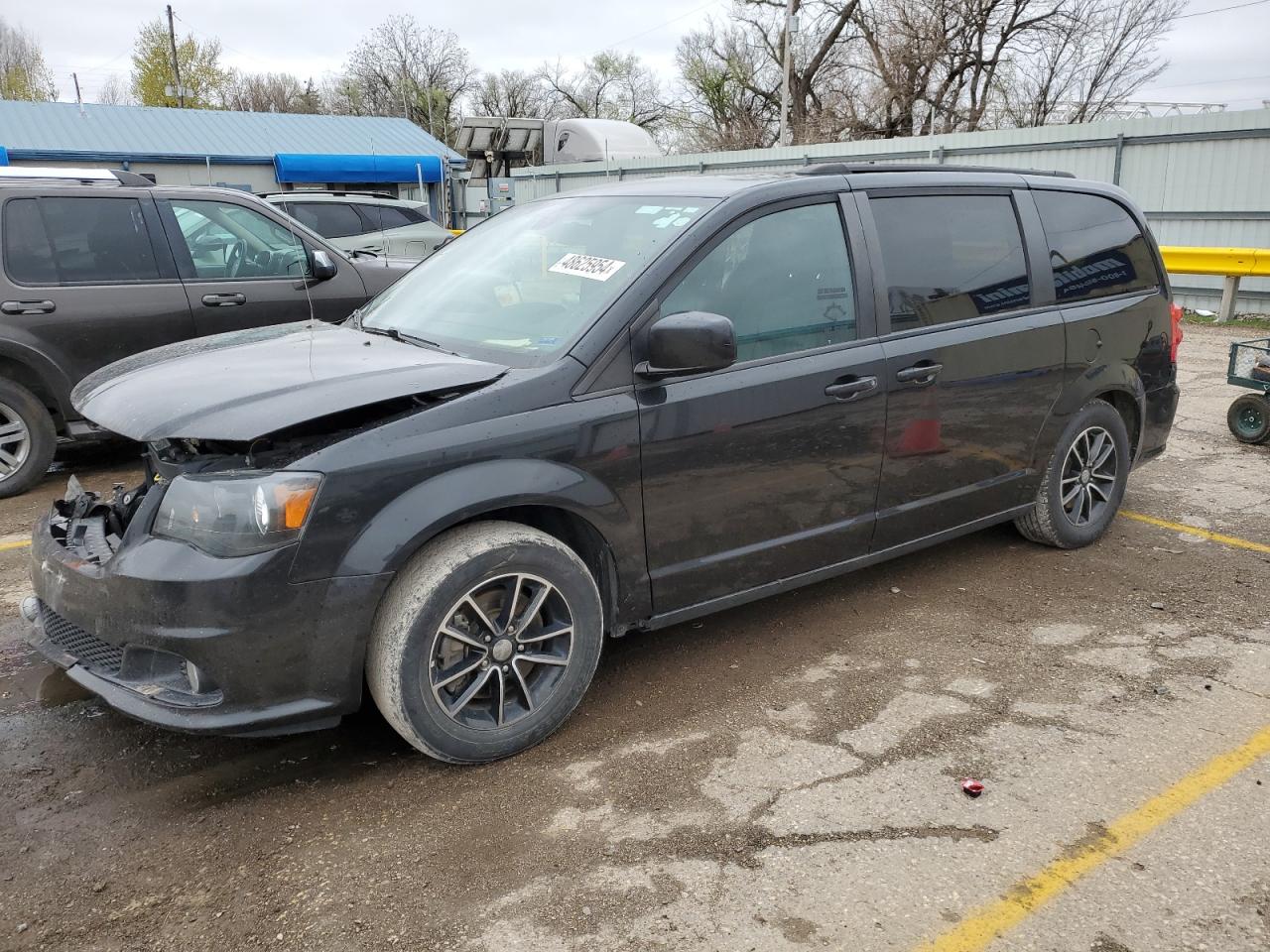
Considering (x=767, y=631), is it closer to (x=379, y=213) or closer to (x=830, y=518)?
(x=830, y=518)

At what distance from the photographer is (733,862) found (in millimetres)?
2619

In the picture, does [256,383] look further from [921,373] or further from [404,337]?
[921,373]

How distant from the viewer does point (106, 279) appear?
20.6ft

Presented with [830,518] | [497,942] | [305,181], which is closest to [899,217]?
[830,518]

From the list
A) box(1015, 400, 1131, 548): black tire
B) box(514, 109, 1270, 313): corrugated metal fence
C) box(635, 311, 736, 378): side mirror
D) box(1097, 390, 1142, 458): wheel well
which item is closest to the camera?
box(635, 311, 736, 378): side mirror

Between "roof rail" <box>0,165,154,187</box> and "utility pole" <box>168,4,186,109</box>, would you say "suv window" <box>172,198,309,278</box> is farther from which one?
"utility pole" <box>168,4,186,109</box>

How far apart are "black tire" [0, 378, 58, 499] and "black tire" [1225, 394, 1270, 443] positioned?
7.88m

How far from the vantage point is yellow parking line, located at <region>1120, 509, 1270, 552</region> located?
5059 mm

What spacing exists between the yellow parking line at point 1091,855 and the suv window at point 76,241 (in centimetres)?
610

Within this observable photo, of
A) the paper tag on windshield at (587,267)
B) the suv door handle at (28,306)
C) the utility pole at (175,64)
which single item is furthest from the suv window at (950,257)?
the utility pole at (175,64)

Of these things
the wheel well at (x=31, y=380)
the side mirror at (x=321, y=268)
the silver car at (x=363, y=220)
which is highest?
the silver car at (x=363, y=220)

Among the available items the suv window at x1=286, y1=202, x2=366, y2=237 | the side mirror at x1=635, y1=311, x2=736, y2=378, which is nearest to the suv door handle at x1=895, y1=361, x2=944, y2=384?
the side mirror at x1=635, y1=311, x2=736, y2=378

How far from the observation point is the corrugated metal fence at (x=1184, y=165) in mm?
13367

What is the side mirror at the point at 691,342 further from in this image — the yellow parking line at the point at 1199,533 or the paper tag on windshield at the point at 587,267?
the yellow parking line at the point at 1199,533
